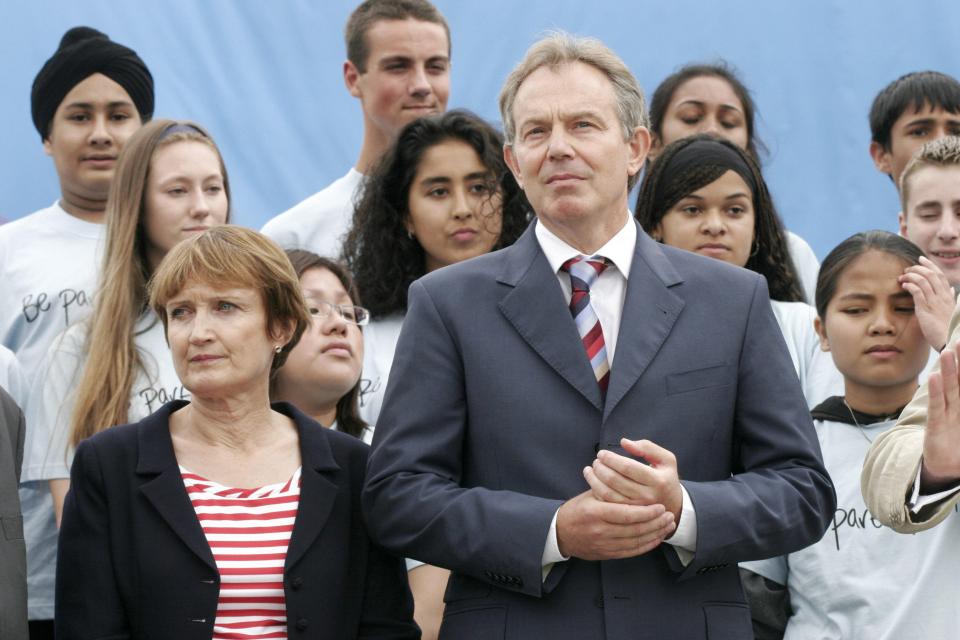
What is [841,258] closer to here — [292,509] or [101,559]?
[292,509]

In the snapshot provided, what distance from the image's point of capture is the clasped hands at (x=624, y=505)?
2834 mm

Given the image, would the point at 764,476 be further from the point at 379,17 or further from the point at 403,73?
the point at 379,17

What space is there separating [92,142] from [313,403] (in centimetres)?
158

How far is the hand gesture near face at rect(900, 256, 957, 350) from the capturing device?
3.93 metres

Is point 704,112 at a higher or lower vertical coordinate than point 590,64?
higher

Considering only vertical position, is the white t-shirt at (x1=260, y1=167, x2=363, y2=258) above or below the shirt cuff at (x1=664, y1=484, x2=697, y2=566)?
above

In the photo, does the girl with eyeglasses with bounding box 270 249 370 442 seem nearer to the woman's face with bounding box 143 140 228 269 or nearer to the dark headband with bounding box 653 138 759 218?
the woman's face with bounding box 143 140 228 269

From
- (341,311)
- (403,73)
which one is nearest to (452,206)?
(341,311)

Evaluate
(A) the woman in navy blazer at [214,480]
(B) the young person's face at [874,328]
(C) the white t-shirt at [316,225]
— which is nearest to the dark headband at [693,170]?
(B) the young person's face at [874,328]

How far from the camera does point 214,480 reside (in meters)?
3.26

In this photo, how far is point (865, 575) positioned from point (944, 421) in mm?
963

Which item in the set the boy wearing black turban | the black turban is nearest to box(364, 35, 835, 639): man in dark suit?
the boy wearing black turban

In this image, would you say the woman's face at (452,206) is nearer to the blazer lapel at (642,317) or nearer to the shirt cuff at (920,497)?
the blazer lapel at (642,317)

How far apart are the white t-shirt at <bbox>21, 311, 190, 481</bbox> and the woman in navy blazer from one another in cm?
68
